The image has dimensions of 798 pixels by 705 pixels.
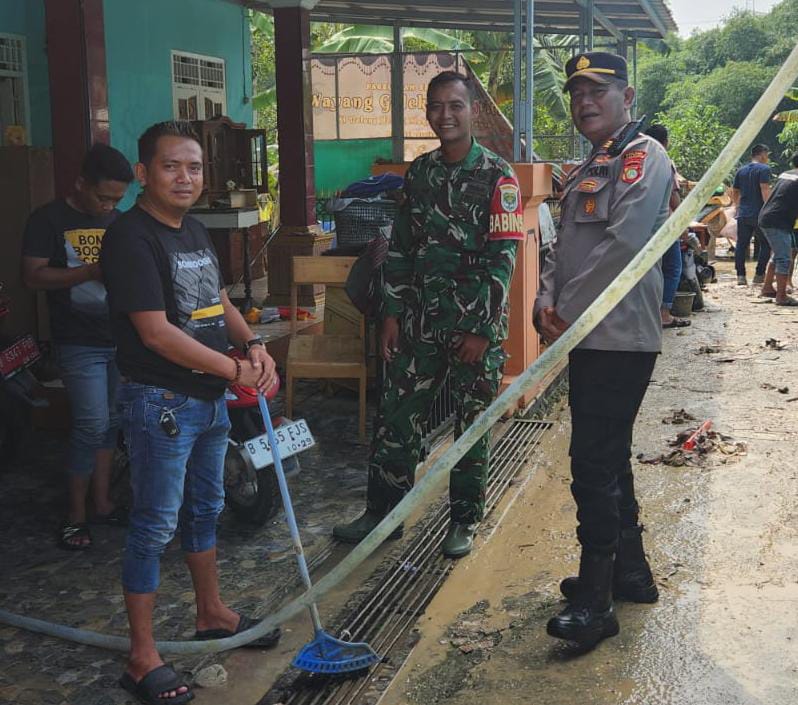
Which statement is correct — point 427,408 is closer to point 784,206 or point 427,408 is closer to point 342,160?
point 784,206

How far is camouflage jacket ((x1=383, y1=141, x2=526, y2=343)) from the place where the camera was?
4.54m

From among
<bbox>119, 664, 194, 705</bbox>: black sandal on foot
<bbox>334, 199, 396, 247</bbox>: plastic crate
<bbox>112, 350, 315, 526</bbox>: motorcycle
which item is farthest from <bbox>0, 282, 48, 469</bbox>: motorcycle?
<bbox>119, 664, 194, 705</bbox>: black sandal on foot

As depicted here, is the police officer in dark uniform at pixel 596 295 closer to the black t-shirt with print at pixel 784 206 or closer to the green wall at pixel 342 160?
the black t-shirt with print at pixel 784 206

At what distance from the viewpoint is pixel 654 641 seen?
3.79 m

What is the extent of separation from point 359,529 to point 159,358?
190cm

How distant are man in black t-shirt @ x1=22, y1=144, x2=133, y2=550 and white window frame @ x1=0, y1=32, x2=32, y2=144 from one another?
16.4 feet

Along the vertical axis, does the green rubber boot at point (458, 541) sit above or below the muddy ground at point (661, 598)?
above

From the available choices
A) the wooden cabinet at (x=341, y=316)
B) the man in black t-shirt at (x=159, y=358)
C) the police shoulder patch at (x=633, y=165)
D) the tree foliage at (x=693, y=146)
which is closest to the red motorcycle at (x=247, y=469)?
the man in black t-shirt at (x=159, y=358)

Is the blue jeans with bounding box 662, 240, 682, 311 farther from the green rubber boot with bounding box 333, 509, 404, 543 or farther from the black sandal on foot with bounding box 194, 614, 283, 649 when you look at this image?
the black sandal on foot with bounding box 194, 614, 283, 649

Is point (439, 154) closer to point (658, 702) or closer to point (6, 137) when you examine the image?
point (658, 702)

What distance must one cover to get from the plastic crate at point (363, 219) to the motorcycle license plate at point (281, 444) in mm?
2833

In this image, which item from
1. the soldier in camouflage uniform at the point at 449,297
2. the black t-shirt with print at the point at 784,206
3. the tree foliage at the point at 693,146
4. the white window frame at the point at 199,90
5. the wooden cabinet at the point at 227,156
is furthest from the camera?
the tree foliage at the point at 693,146

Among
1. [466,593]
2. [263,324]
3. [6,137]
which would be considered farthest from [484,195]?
[6,137]

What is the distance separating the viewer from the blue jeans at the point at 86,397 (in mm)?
4797
